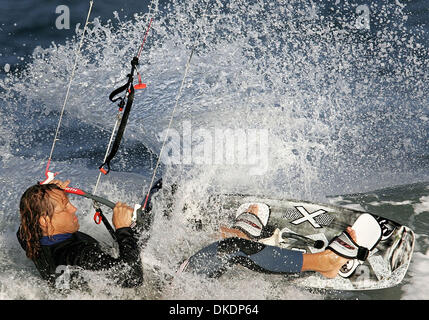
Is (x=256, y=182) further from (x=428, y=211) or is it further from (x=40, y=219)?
(x=40, y=219)

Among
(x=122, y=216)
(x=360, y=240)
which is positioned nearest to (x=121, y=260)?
(x=122, y=216)

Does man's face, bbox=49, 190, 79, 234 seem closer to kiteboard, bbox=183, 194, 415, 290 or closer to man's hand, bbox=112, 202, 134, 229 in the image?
man's hand, bbox=112, 202, 134, 229

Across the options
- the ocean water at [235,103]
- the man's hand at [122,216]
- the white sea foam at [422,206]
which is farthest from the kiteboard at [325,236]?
the man's hand at [122,216]

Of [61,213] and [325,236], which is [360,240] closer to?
[325,236]

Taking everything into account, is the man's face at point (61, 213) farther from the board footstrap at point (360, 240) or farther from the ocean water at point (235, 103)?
the board footstrap at point (360, 240)

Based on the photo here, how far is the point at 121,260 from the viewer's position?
268 centimetres

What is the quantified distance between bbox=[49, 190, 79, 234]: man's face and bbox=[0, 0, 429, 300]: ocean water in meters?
0.86

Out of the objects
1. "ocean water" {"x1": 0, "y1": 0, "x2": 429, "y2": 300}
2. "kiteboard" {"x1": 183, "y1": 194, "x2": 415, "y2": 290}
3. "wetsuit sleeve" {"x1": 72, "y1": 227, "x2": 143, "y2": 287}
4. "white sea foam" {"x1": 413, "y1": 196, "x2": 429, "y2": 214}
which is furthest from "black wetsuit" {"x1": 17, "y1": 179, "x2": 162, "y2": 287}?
"white sea foam" {"x1": 413, "y1": 196, "x2": 429, "y2": 214}

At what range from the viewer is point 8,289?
9.87ft

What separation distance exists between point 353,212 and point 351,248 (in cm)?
→ 76

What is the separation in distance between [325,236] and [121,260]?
1.83 meters

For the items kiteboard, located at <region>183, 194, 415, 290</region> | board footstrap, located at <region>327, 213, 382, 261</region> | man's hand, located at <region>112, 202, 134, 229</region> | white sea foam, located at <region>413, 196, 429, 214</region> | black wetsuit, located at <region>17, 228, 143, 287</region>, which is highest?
man's hand, located at <region>112, 202, 134, 229</region>

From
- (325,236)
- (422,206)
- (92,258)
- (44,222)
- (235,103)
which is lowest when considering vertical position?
(422,206)

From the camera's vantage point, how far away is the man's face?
2.76m
